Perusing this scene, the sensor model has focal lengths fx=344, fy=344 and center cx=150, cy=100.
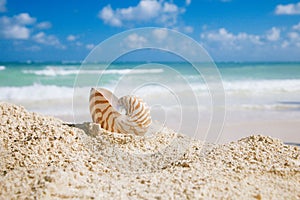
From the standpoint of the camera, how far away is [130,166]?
3730 mm

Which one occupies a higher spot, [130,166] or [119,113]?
[119,113]

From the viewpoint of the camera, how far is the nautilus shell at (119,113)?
494cm

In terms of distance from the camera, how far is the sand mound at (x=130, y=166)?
2924mm

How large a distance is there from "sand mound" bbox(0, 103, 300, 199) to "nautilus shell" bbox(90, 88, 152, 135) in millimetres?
322

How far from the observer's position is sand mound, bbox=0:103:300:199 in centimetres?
292

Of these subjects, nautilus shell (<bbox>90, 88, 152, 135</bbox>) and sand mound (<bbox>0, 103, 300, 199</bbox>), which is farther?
nautilus shell (<bbox>90, 88, 152, 135</bbox>)

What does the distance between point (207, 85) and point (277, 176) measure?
1297 cm

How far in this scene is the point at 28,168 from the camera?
10.7 ft

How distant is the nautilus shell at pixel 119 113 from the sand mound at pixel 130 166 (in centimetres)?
32

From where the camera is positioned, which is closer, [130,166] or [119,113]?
[130,166]

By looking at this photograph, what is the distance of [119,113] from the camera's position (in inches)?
196

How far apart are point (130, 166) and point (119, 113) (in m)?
1.38

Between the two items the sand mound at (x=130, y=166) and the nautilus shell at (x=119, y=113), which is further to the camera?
the nautilus shell at (x=119, y=113)

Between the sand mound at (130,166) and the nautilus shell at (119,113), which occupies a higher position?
the nautilus shell at (119,113)
